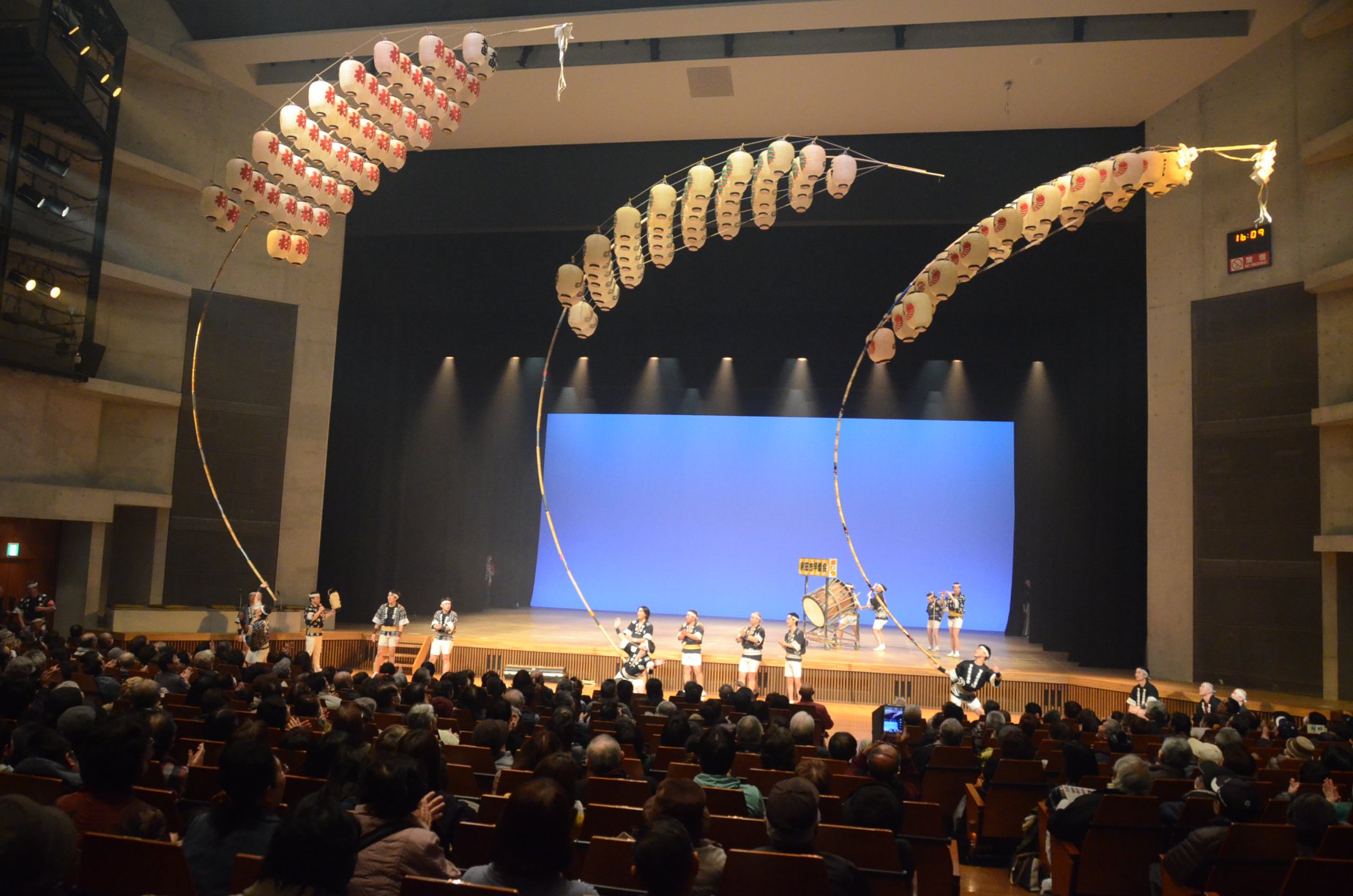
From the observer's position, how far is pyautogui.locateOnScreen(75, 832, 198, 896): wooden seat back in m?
2.92

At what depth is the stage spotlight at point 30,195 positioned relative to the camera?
1432cm

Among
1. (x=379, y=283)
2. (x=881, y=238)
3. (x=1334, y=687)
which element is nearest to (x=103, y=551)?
(x=379, y=283)

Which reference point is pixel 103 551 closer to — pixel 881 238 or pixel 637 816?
pixel 881 238

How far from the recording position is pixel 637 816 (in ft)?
13.7

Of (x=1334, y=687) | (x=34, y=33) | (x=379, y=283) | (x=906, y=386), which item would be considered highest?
(x=34, y=33)

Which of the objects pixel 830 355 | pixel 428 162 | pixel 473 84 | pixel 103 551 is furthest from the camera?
pixel 830 355

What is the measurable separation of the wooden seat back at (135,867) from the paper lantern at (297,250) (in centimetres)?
1095

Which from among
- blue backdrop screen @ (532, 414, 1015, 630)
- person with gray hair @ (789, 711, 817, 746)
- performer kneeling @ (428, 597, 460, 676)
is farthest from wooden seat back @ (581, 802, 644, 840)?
blue backdrop screen @ (532, 414, 1015, 630)

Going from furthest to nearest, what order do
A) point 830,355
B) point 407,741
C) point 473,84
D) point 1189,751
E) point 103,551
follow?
point 830,355
point 103,551
point 473,84
point 1189,751
point 407,741

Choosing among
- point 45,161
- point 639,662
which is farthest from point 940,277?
point 45,161

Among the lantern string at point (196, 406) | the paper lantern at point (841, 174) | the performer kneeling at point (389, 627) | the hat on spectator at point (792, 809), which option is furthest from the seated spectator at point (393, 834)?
the performer kneeling at point (389, 627)

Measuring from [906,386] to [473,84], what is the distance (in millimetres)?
12434

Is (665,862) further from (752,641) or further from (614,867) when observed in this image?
(752,641)

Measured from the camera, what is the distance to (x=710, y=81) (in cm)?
1606
